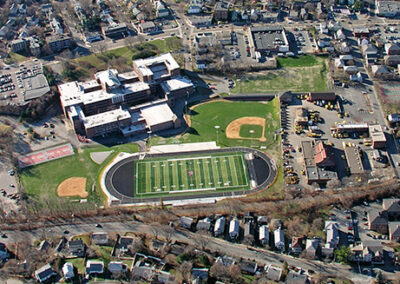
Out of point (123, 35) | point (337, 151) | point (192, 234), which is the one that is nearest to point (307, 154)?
point (337, 151)

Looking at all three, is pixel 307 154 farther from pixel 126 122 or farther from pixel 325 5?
pixel 325 5

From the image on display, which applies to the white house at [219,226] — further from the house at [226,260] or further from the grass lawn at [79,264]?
the grass lawn at [79,264]

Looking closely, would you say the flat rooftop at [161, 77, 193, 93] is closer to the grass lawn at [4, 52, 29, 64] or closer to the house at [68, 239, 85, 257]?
the grass lawn at [4, 52, 29, 64]

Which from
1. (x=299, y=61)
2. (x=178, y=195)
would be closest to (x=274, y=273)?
(x=178, y=195)

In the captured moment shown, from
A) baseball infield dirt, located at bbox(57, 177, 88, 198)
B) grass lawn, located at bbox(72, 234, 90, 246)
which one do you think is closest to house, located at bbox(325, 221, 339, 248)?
grass lawn, located at bbox(72, 234, 90, 246)

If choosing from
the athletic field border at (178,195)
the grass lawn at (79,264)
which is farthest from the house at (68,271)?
the athletic field border at (178,195)

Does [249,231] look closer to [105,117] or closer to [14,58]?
[105,117]
